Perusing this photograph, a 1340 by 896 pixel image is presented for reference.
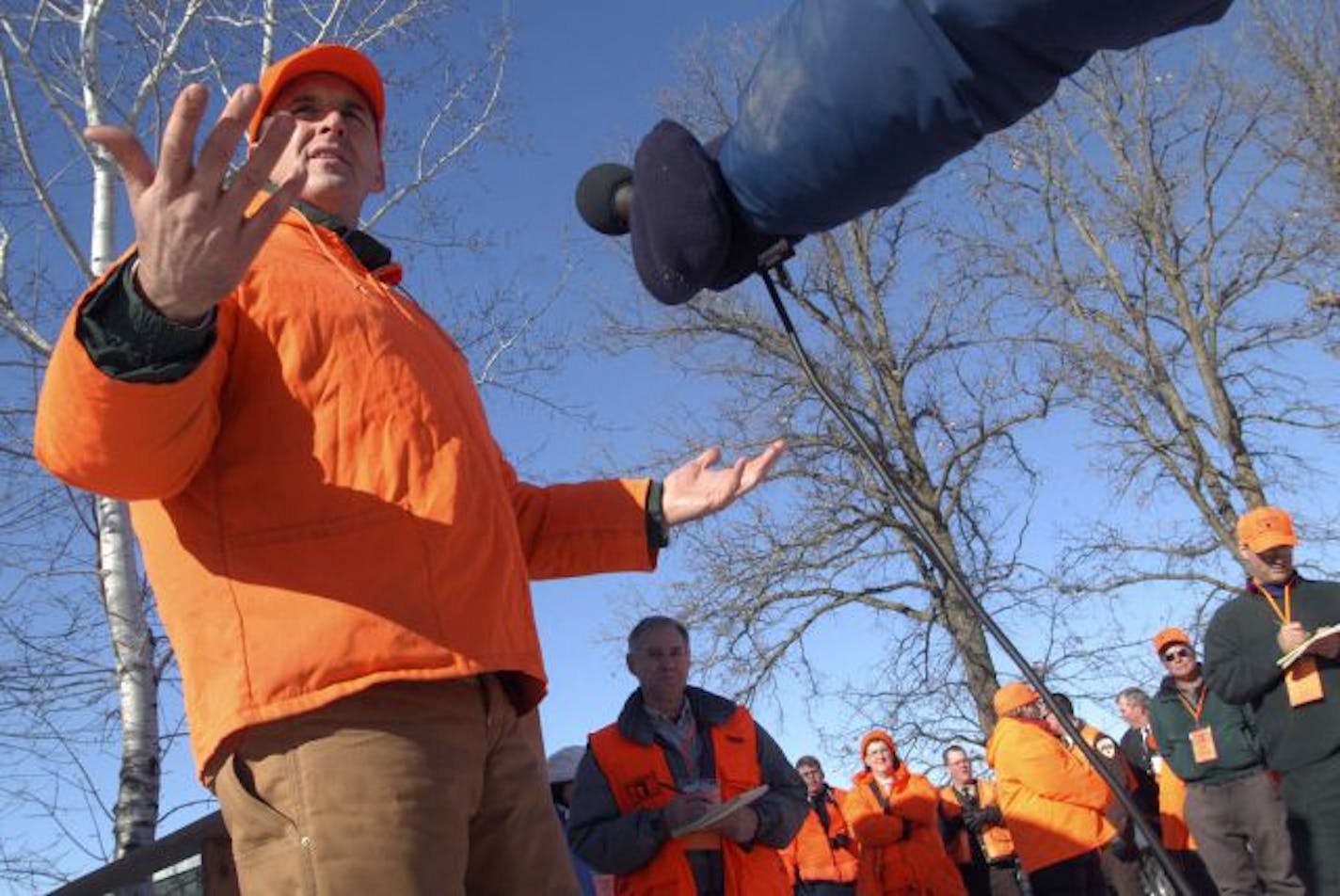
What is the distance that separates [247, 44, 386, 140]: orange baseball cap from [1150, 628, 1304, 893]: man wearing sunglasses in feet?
18.0

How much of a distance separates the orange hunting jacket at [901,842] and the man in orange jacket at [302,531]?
22.1 ft

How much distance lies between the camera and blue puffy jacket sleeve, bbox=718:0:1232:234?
1.21 metres

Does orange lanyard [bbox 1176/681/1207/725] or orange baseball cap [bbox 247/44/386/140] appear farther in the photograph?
orange lanyard [bbox 1176/681/1207/725]

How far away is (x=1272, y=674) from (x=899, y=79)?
5054 millimetres

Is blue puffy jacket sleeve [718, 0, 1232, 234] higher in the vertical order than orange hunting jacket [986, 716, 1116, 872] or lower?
higher

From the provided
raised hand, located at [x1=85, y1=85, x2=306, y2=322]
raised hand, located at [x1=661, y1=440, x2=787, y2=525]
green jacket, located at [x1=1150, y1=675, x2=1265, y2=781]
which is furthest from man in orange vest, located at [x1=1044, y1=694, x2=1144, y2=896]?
raised hand, located at [x1=85, y1=85, x2=306, y2=322]

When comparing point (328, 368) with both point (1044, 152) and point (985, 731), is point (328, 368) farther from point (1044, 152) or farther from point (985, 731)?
point (1044, 152)


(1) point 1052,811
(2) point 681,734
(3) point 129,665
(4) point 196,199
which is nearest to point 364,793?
(4) point 196,199

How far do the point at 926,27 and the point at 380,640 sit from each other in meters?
1.08

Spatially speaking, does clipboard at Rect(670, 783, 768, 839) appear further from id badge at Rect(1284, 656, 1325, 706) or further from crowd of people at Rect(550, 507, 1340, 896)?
id badge at Rect(1284, 656, 1325, 706)

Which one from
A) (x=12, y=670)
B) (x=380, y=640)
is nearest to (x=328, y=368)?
(x=380, y=640)

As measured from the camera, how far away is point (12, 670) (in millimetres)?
8242

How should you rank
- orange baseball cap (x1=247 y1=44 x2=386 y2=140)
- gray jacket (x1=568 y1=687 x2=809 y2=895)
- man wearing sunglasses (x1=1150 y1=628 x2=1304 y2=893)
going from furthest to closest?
man wearing sunglasses (x1=1150 y1=628 x2=1304 y2=893)
gray jacket (x1=568 y1=687 x2=809 y2=895)
orange baseball cap (x1=247 y1=44 x2=386 y2=140)

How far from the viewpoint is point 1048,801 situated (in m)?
7.29
